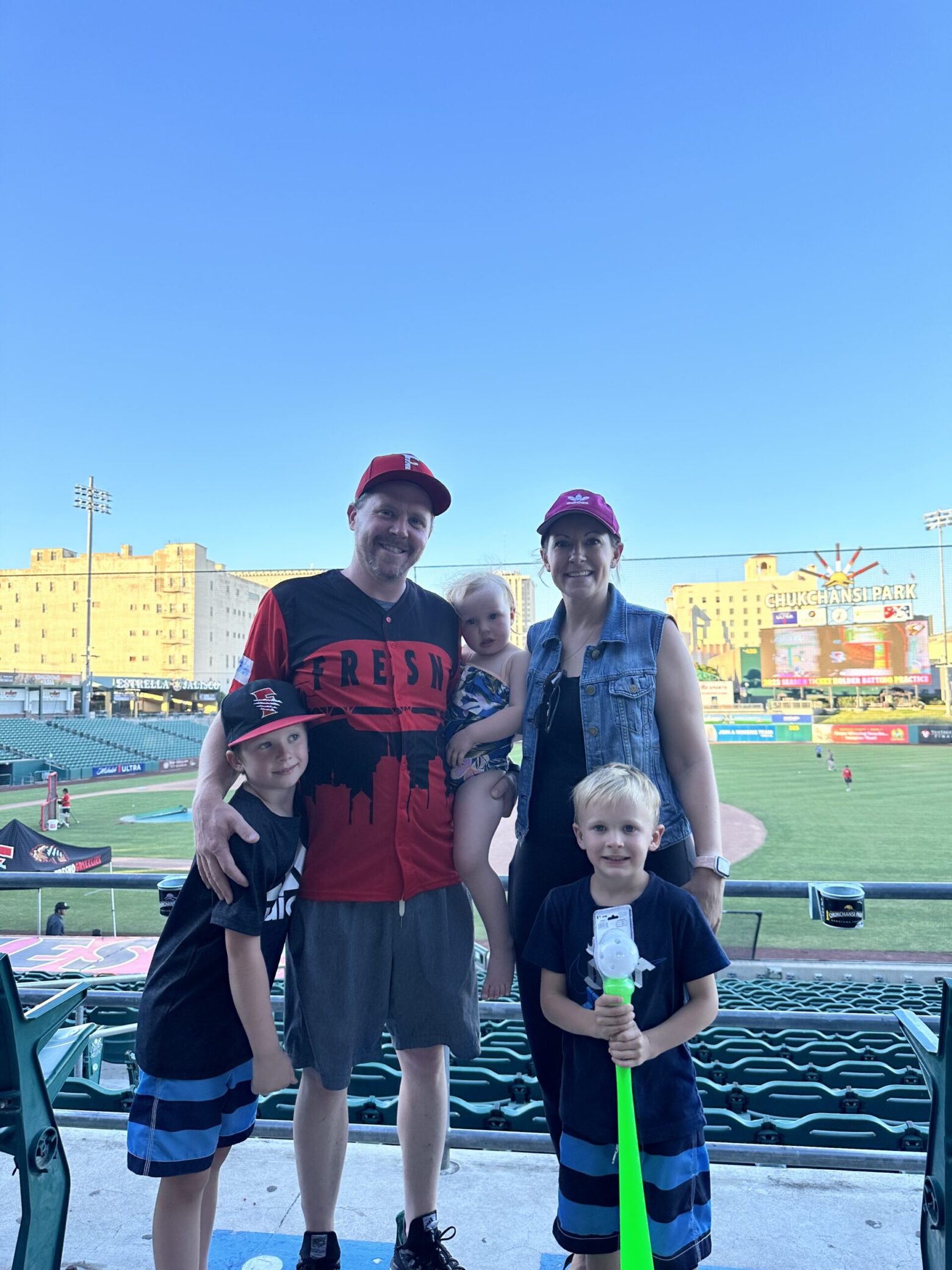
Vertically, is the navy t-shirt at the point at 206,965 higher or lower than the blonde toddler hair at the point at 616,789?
lower

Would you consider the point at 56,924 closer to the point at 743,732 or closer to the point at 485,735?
the point at 485,735

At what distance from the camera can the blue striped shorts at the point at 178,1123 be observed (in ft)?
5.66

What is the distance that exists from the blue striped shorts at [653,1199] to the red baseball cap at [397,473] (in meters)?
1.65

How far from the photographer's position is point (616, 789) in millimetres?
1768

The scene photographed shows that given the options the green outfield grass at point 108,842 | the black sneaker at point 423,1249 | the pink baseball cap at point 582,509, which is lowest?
the green outfield grass at point 108,842

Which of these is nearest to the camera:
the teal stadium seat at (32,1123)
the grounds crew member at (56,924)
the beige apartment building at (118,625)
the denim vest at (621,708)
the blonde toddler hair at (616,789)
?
the teal stadium seat at (32,1123)

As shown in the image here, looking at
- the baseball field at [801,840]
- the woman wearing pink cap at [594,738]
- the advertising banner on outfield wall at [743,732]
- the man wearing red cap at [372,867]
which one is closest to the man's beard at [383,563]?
the man wearing red cap at [372,867]

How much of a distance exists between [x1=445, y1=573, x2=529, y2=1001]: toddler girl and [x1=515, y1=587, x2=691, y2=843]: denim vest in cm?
11

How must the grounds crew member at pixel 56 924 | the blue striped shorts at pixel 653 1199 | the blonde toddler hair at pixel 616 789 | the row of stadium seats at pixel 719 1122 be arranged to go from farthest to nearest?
the grounds crew member at pixel 56 924 → the row of stadium seats at pixel 719 1122 → the blonde toddler hair at pixel 616 789 → the blue striped shorts at pixel 653 1199

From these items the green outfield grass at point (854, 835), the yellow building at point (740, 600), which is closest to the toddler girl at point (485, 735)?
the green outfield grass at point (854, 835)

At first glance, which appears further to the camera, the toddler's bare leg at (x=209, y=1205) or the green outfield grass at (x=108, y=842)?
the green outfield grass at (x=108, y=842)

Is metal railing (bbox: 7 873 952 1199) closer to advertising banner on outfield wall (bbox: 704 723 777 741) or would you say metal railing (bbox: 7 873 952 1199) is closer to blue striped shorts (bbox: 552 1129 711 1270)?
blue striped shorts (bbox: 552 1129 711 1270)

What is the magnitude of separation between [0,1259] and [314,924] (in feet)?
3.49

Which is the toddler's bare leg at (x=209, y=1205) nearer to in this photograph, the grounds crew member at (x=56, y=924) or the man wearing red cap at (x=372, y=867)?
the man wearing red cap at (x=372, y=867)
